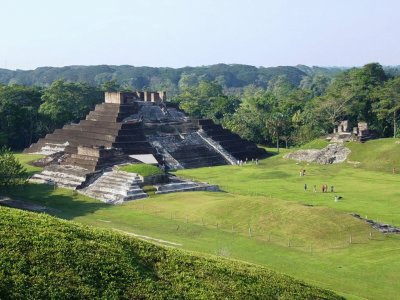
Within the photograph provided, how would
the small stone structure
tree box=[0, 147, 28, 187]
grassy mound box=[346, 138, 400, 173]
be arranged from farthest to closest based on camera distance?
1. the small stone structure
2. grassy mound box=[346, 138, 400, 173]
3. tree box=[0, 147, 28, 187]

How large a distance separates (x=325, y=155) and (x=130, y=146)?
60.2ft

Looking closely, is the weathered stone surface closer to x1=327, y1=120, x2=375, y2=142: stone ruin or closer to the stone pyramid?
x1=327, y1=120, x2=375, y2=142: stone ruin

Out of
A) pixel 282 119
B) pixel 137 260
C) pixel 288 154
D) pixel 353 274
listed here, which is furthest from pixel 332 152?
pixel 137 260

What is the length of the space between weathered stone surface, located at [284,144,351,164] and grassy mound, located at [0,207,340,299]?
38.1 m

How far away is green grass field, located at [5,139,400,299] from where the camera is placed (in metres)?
22.0

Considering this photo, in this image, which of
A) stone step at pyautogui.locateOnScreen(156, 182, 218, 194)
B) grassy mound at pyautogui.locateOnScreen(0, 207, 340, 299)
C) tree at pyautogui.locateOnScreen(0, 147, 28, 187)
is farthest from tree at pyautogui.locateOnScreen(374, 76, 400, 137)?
grassy mound at pyautogui.locateOnScreen(0, 207, 340, 299)

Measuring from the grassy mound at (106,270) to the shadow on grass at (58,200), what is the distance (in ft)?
58.1

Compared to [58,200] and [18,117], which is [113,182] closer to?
[58,200]

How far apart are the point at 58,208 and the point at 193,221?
9.36 meters

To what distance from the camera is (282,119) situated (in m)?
66.6

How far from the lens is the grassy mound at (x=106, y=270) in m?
12.0

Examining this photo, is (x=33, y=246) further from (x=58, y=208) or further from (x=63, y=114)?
(x=63, y=114)

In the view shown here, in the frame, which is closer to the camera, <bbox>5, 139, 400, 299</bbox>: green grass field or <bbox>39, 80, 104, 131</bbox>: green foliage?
<bbox>5, 139, 400, 299</bbox>: green grass field

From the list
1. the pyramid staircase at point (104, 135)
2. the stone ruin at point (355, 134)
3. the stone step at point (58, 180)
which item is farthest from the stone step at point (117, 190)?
the stone ruin at point (355, 134)
